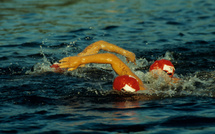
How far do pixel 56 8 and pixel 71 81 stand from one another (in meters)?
12.4

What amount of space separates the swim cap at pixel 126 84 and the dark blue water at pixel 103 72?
0.25 metres

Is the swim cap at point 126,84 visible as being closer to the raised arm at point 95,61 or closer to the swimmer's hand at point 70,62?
the raised arm at point 95,61

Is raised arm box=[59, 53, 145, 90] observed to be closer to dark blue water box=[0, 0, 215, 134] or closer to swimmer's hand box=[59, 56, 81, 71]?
swimmer's hand box=[59, 56, 81, 71]

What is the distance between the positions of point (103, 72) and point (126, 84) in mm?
2695

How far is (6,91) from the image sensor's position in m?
7.91

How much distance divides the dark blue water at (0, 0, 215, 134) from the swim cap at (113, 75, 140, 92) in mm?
246

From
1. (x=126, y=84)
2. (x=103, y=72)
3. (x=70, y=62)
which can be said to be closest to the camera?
(x=70, y=62)

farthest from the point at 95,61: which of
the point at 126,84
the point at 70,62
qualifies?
the point at 126,84

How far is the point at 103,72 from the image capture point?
32.4ft

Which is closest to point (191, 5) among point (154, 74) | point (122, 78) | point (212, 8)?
point (212, 8)

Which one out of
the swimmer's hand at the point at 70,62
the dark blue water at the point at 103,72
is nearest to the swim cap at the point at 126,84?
the dark blue water at the point at 103,72

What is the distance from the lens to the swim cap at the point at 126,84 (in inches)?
285

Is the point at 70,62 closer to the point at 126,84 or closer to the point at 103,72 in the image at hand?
the point at 126,84

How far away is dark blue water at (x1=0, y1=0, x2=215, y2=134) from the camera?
623 cm
